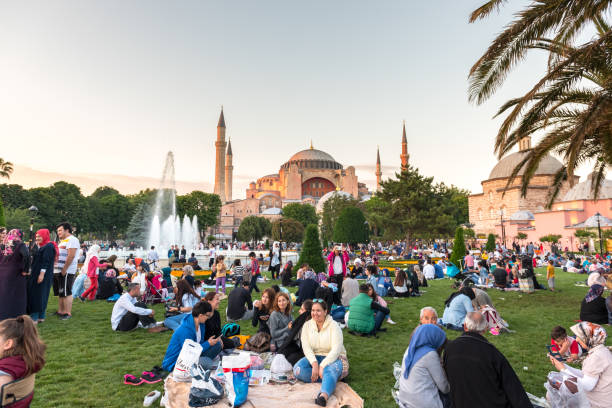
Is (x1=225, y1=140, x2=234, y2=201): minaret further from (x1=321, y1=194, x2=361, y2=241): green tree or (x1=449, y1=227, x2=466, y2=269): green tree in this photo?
(x1=449, y1=227, x2=466, y2=269): green tree

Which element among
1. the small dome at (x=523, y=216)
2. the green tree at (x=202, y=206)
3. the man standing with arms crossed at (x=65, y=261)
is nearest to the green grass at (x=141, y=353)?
the man standing with arms crossed at (x=65, y=261)

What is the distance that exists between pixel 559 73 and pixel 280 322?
19.5 ft

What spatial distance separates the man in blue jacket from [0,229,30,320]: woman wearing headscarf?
2697 millimetres

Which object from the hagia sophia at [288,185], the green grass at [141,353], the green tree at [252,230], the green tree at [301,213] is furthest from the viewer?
the hagia sophia at [288,185]

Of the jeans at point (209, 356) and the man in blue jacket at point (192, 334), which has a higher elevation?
the man in blue jacket at point (192, 334)

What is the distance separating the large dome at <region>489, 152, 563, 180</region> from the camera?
41.1m

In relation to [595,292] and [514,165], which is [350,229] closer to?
[595,292]

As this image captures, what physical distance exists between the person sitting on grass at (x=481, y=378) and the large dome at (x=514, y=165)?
43.2 meters

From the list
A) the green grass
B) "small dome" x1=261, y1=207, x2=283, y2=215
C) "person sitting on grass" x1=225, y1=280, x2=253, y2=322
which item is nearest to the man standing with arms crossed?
the green grass

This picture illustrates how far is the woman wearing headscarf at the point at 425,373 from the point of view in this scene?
3.10 metres

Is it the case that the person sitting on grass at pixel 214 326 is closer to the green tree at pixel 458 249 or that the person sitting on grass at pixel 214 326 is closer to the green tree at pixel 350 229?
the green tree at pixel 458 249

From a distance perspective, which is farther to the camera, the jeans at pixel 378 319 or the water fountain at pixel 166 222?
the water fountain at pixel 166 222

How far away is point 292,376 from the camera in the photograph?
162 inches

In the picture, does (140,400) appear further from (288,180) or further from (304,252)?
(288,180)
